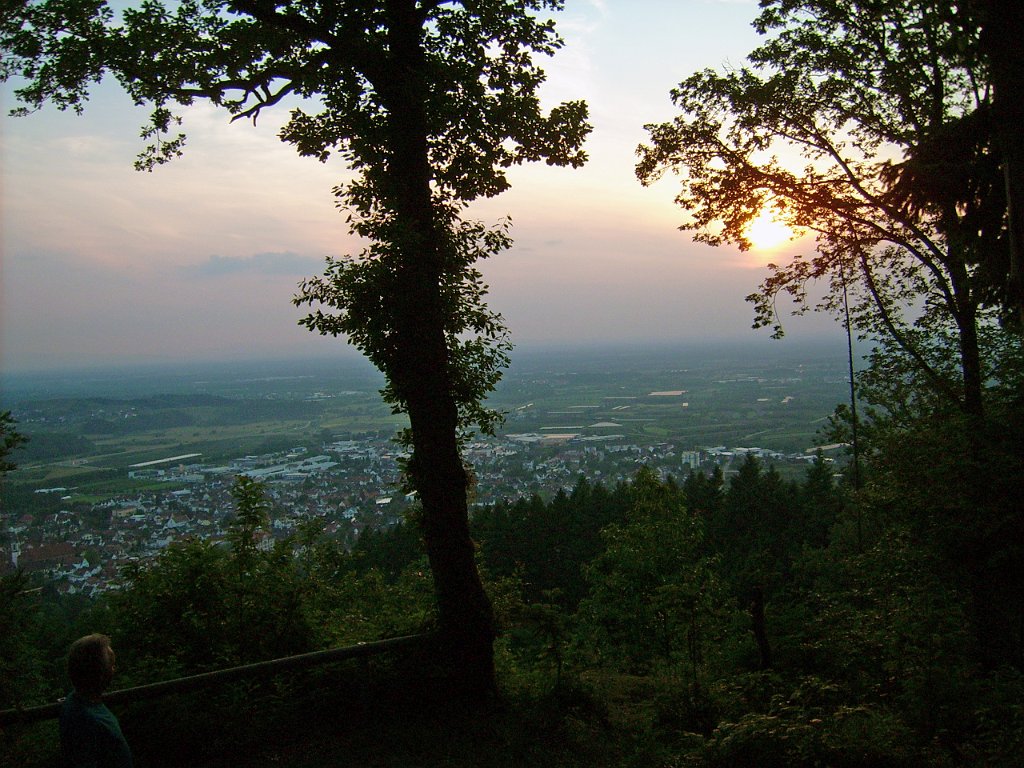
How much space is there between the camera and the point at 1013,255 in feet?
15.6

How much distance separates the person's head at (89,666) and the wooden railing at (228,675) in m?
2.03

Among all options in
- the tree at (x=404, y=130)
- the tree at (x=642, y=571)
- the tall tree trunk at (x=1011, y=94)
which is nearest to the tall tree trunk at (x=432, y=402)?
the tree at (x=404, y=130)

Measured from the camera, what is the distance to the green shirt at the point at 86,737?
3.12 meters

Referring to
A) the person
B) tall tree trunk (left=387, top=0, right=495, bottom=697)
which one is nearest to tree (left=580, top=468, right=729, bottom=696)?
tall tree trunk (left=387, top=0, right=495, bottom=697)

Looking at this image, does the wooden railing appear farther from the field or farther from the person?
the field

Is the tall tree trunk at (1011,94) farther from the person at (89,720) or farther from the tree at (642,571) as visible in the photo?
the tree at (642,571)

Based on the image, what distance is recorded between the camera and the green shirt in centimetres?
312

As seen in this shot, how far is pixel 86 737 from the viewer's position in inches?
124

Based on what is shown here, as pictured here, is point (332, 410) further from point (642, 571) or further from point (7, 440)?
point (7, 440)

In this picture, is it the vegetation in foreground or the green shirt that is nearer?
the green shirt

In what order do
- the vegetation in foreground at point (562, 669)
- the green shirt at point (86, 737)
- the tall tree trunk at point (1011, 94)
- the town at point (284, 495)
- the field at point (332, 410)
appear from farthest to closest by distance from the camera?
the field at point (332, 410)
the town at point (284, 495)
the vegetation in foreground at point (562, 669)
the tall tree trunk at point (1011, 94)
the green shirt at point (86, 737)

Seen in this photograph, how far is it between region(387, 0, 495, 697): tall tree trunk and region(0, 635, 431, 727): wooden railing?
0.56 meters

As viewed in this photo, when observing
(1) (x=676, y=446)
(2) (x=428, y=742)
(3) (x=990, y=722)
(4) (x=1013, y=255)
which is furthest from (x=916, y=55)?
(1) (x=676, y=446)

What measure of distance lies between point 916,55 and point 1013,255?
730cm
